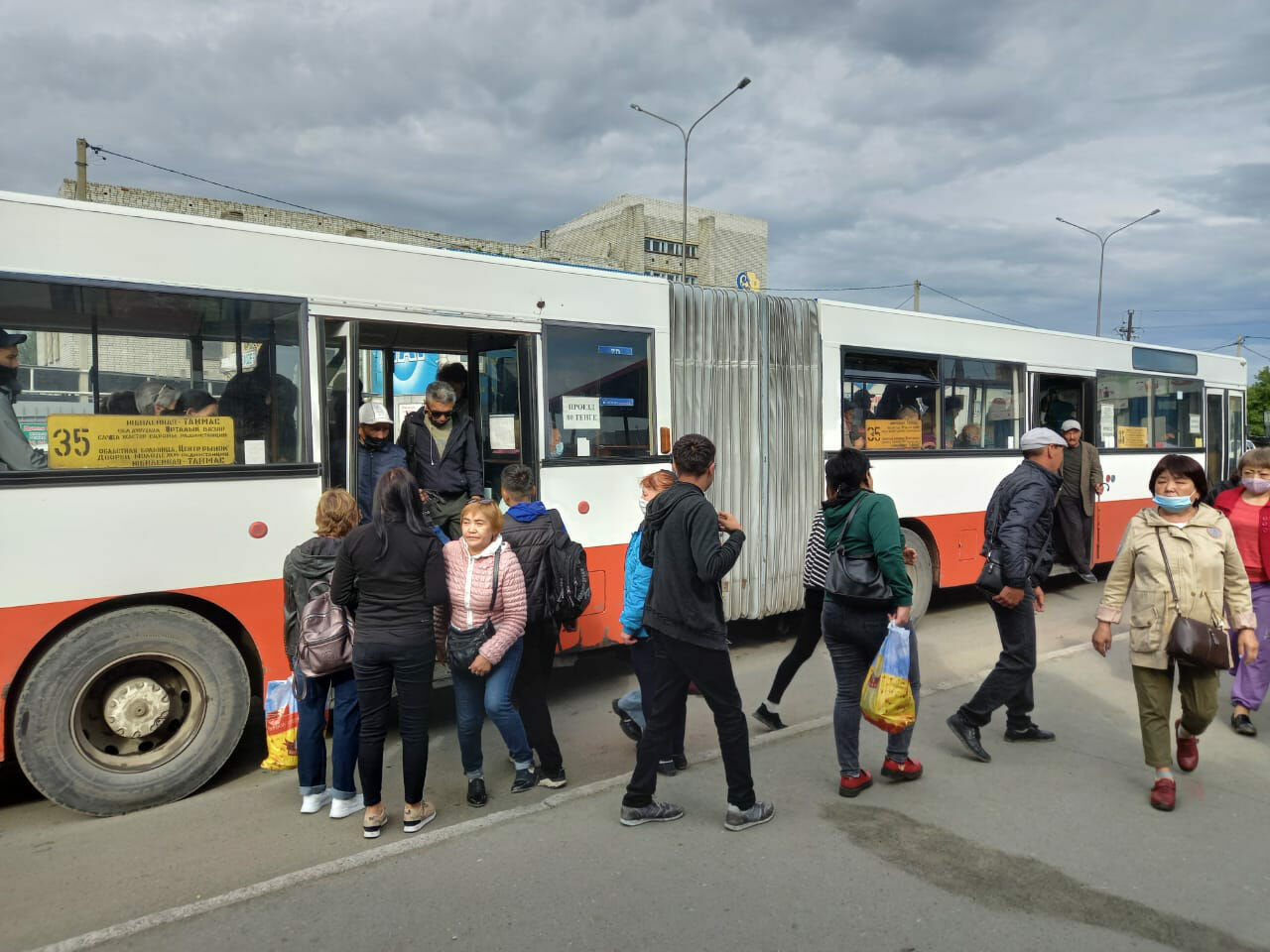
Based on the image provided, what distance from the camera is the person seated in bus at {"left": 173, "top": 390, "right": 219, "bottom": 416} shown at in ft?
16.8

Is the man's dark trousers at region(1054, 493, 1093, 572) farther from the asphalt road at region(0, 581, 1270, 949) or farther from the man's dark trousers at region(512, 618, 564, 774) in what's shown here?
the man's dark trousers at region(512, 618, 564, 774)

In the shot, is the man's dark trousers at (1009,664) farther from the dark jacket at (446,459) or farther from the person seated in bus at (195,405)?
the person seated in bus at (195,405)

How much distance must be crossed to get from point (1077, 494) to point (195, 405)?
895cm

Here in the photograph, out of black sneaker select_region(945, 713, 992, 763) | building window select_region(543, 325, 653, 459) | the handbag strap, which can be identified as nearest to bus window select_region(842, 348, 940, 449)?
building window select_region(543, 325, 653, 459)

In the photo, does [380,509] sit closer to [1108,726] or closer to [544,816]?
[544,816]

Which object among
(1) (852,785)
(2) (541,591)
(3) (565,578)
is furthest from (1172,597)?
(2) (541,591)

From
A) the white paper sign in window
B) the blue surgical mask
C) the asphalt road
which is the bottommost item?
the asphalt road

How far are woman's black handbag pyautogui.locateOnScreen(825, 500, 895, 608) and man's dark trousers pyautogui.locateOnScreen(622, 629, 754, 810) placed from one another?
2.53 feet

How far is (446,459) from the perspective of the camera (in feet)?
20.4

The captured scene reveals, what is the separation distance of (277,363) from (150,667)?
182 centimetres

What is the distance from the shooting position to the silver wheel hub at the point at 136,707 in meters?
4.86

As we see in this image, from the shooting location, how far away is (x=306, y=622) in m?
4.46

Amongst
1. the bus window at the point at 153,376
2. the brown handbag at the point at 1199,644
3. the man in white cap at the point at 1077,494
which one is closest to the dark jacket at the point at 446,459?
the bus window at the point at 153,376

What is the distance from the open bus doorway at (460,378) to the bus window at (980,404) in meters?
4.75
